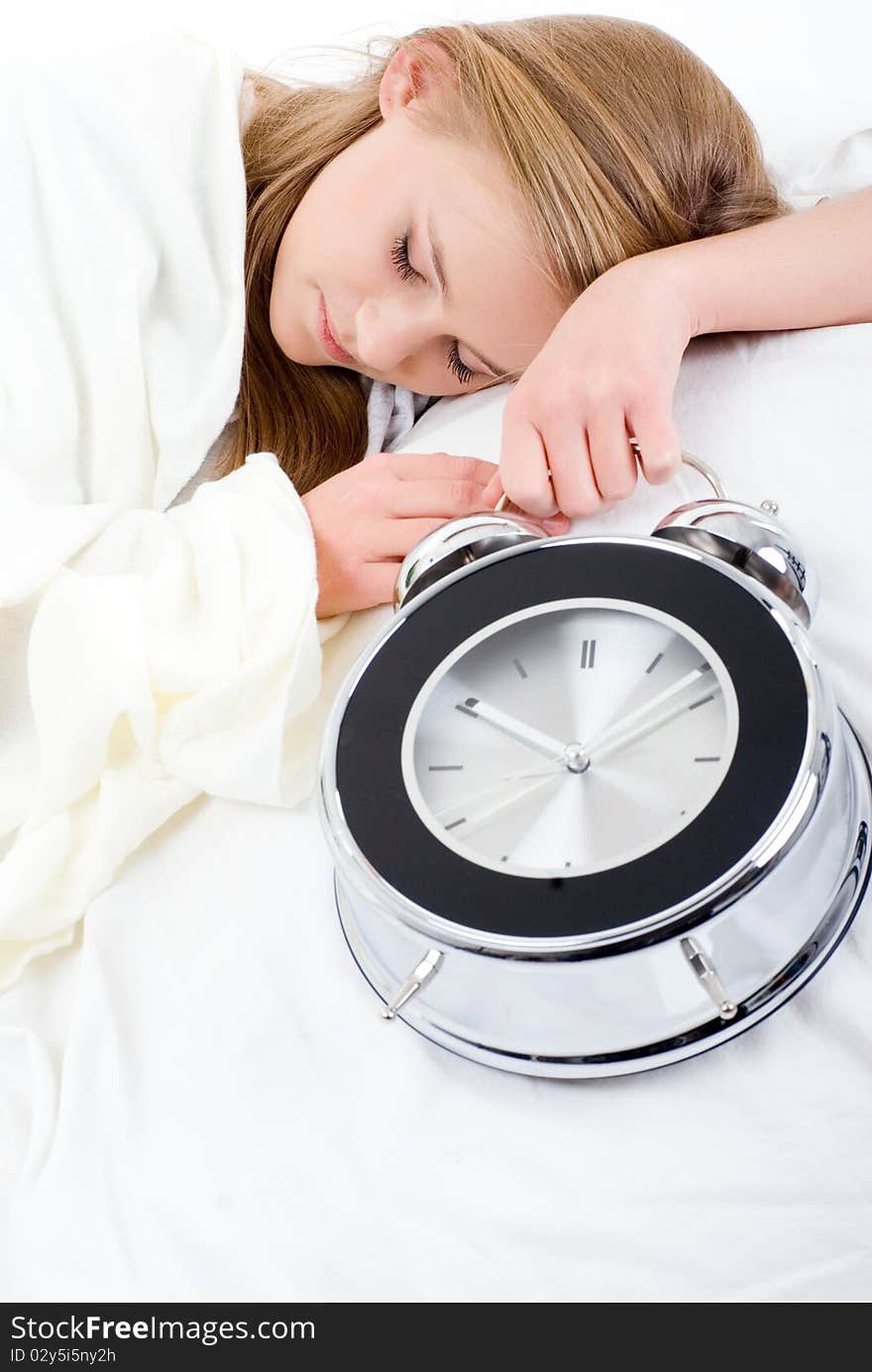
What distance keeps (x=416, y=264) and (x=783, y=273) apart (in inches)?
10.9

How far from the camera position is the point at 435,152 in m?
0.93

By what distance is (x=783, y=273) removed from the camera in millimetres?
811

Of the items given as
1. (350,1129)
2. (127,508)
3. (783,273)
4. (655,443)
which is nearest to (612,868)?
(350,1129)

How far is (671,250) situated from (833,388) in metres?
0.14

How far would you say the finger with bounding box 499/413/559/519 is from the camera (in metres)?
0.69

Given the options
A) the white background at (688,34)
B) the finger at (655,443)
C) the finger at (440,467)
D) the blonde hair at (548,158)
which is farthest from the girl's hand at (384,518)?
the white background at (688,34)

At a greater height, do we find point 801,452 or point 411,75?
point 411,75

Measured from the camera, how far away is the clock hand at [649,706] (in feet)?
1.79

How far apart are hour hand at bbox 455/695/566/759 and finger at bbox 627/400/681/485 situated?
197 millimetres

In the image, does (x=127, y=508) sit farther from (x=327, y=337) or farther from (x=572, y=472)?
(x=572, y=472)

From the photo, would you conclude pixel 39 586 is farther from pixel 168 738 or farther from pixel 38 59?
pixel 38 59

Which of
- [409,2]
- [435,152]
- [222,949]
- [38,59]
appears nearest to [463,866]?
[222,949]

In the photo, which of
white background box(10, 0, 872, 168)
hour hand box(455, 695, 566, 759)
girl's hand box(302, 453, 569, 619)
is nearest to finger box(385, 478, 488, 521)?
girl's hand box(302, 453, 569, 619)

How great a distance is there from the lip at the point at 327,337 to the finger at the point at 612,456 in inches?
15.4
